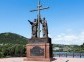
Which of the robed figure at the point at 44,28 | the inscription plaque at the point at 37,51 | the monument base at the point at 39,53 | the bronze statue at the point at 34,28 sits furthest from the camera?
the bronze statue at the point at 34,28

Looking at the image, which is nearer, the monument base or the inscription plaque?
the monument base

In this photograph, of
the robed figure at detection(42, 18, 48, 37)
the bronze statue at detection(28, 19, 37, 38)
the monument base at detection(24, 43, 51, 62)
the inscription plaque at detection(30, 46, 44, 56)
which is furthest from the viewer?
the bronze statue at detection(28, 19, 37, 38)

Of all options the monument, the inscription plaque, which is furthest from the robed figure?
the inscription plaque

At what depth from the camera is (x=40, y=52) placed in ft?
99.8

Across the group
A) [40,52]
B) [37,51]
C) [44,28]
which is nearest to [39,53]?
[40,52]

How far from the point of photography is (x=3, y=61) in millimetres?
31594

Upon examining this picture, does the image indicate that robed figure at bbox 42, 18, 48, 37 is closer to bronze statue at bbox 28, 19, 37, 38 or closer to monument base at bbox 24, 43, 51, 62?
bronze statue at bbox 28, 19, 37, 38

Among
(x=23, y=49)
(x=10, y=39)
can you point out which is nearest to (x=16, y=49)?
(x=23, y=49)

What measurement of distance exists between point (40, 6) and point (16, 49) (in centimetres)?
2247

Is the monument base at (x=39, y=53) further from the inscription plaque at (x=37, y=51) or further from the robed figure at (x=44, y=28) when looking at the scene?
the robed figure at (x=44, y=28)

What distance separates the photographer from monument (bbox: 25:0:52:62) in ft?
99.5

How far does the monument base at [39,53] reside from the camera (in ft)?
99.2

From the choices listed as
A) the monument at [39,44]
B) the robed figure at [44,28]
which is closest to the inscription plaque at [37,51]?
the monument at [39,44]

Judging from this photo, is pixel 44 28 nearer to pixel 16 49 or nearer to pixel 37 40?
pixel 37 40
